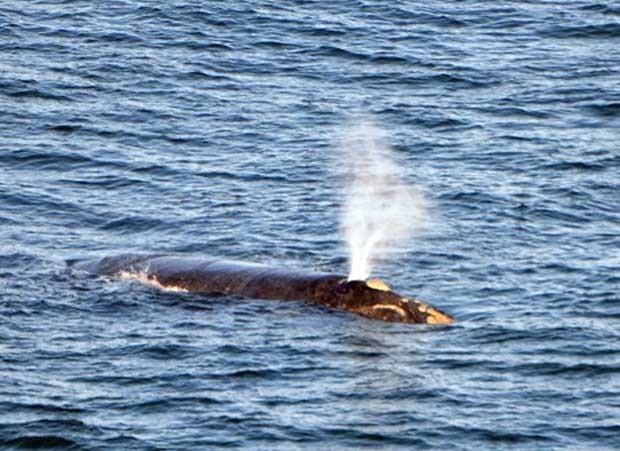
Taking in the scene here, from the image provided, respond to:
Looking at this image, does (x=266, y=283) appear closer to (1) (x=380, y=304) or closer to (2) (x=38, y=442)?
(1) (x=380, y=304)

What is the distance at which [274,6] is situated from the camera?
47656mm

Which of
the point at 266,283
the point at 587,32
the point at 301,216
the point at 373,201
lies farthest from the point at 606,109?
the point at 266,283

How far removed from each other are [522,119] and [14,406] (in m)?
17.7

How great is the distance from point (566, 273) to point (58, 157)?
12.0m

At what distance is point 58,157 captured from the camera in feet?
119

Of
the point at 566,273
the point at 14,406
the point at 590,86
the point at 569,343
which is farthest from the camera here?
the point at 590,86

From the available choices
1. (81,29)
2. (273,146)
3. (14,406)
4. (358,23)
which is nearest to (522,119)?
(273,146)

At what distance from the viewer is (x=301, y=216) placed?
1259 inches

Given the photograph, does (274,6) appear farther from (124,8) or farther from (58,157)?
(58,157)

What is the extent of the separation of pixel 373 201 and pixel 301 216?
6.70ft

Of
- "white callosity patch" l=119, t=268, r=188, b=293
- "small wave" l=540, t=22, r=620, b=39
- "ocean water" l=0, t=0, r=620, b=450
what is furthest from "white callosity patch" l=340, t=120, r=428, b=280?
"small wave" l=540, t=22, r=620, b=39

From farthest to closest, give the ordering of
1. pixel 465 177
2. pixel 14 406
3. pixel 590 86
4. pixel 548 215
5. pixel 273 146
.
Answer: pixel 590 86 → pixel 273 146 → pixel 465 177 → pixel 548 215 → pixel 14 406

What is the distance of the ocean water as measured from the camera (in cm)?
2272

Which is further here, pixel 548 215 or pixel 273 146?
pixel 273 146
